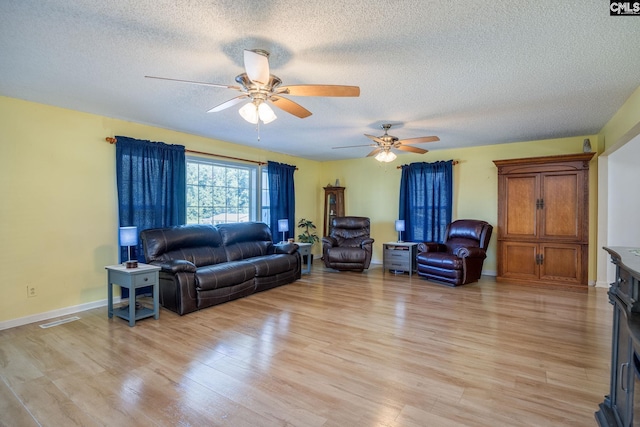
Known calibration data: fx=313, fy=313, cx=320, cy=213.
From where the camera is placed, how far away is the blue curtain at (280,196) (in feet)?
20.9

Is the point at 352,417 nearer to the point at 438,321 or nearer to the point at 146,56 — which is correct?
the point at 438,321

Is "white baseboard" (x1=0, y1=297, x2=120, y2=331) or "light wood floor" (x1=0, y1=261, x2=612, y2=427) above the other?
"white baseboard" (x1=0, y1=297, x2=120, y2=331)

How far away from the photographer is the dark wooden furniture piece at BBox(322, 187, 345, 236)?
7.43m

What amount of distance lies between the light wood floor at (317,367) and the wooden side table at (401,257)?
6.27 feet

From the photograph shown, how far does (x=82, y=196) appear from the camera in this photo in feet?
12.7

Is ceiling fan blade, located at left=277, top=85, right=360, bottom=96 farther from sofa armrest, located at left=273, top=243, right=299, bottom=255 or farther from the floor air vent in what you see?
the floor air vent

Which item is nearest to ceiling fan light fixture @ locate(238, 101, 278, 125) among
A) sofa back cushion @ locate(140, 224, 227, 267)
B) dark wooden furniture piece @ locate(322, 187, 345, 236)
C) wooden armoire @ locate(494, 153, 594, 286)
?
sofa back cushion @ locate(140, 224, 227, 267)

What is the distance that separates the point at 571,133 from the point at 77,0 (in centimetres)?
612

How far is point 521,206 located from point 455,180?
4.05 feet

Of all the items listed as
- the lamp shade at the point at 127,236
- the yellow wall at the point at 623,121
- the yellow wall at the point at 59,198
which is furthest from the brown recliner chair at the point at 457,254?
the lamp shade at the point at 127,236

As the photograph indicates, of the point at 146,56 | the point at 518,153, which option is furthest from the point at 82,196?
the point at 518,153

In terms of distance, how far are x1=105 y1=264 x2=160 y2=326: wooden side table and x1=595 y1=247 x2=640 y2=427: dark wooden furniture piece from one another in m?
3.87

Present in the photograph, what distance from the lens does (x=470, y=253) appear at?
5.01 metres

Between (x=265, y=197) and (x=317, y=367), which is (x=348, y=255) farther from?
(x=317, y=367)
